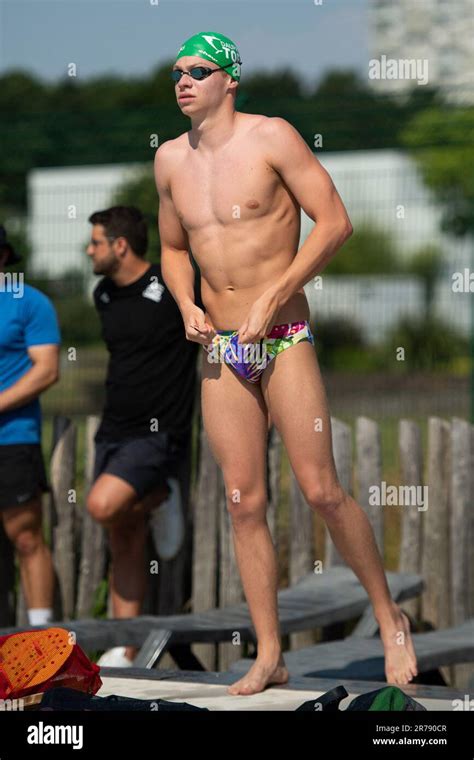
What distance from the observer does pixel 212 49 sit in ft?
16.3

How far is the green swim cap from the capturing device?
16.3ft

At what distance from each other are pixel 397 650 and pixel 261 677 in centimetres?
56

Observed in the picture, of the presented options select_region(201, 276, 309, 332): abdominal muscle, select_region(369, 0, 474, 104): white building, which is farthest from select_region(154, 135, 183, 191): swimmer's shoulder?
select_region(369, 0, 474, 104): white building

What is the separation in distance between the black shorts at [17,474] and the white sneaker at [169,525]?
25.4 inches

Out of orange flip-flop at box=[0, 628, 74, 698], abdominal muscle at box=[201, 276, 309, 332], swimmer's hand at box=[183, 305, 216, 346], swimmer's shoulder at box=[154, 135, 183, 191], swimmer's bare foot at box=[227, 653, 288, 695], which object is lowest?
swimmer's bare foot at box=[227, 653, 288, 695]

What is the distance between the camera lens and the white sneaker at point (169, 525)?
7.17 m

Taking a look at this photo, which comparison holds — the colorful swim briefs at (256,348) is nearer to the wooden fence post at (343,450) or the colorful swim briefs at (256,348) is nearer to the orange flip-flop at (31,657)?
the orange flip-flop at (31,657)

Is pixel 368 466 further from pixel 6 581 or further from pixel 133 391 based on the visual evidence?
pixel 6 581

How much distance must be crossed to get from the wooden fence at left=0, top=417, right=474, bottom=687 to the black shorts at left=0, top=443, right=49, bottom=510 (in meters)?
0.39

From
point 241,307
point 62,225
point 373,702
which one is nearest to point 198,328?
point 241,307

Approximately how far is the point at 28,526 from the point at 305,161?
9.68 feet

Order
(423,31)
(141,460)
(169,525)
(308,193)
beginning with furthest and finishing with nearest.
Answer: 1. (423,31)
2. (169,525)
3. (141,460)
4. (308,193)

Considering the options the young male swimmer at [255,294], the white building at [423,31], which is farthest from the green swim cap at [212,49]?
the white building at [423,31]

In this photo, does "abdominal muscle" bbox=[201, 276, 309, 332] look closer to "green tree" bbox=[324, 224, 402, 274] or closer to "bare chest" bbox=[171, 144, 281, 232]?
"bare chest" bbox=[171, 144, 281, 232]
